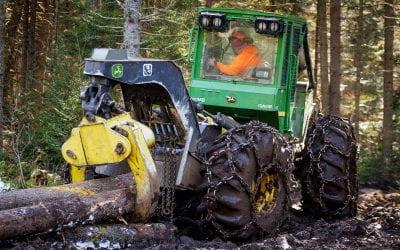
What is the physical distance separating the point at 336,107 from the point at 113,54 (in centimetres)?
1146

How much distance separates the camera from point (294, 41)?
9.35 meters

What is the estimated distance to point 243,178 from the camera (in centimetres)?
678

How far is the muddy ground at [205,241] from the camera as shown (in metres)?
5.68

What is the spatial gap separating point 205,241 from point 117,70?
2095 millimetres

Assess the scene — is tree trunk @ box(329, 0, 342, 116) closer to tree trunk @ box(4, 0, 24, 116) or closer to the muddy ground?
the muddy ground

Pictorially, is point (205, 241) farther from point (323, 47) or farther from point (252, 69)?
point (323, 47)

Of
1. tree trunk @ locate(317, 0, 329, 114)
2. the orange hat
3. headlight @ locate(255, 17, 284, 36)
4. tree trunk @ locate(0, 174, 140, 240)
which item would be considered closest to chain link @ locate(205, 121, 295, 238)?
tree trunk @ locate(0, 174, 140, 240)

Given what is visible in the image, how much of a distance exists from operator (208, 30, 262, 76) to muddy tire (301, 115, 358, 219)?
54.2 inches

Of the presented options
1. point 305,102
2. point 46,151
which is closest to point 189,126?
point 305,102

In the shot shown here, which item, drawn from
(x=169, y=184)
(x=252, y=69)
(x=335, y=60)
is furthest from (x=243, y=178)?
(x=335, y=60)

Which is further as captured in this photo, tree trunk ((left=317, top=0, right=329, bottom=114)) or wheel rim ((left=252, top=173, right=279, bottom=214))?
tree trunk ((left=317, top=0, right=329, bottom=114))

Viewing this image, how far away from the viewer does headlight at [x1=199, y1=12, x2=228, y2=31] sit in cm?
930

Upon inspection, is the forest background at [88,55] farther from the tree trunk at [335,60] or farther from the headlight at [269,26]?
the headlight at [269,26]

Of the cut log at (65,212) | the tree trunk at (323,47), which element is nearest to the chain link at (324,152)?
the cut log at (65,212)
